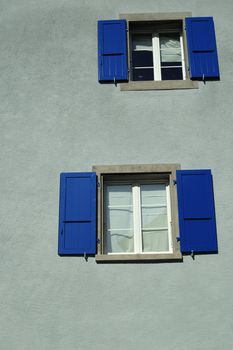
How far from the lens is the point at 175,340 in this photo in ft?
24.2

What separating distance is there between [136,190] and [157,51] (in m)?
2.62

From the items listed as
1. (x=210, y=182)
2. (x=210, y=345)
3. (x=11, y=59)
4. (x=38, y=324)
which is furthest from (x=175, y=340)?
(x=11, y=59)

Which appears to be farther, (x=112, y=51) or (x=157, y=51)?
(x=157, y=51)

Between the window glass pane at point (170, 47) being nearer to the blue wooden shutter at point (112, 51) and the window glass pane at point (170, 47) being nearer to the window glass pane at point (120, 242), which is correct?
the blue wooden shutter at point (112, 51)

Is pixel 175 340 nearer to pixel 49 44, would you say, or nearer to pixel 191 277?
A: pixel 191 277

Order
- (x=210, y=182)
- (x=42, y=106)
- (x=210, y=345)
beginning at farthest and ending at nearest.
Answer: (x=42, y=106) → (x=210, y=182) → (x=210, y=345)

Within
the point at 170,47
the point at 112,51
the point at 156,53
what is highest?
the point at 170,47

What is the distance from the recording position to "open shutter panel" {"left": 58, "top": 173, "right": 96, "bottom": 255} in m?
7.88

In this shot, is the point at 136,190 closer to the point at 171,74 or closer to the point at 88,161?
the point at 88,161

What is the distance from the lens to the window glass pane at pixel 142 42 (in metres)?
9.70

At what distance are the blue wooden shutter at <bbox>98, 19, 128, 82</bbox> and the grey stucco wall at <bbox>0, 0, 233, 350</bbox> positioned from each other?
174 millimetres

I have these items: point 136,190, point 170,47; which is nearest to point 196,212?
point 136,190

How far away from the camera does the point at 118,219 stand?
8367 millimetres

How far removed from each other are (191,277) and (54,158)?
271 centimetres
